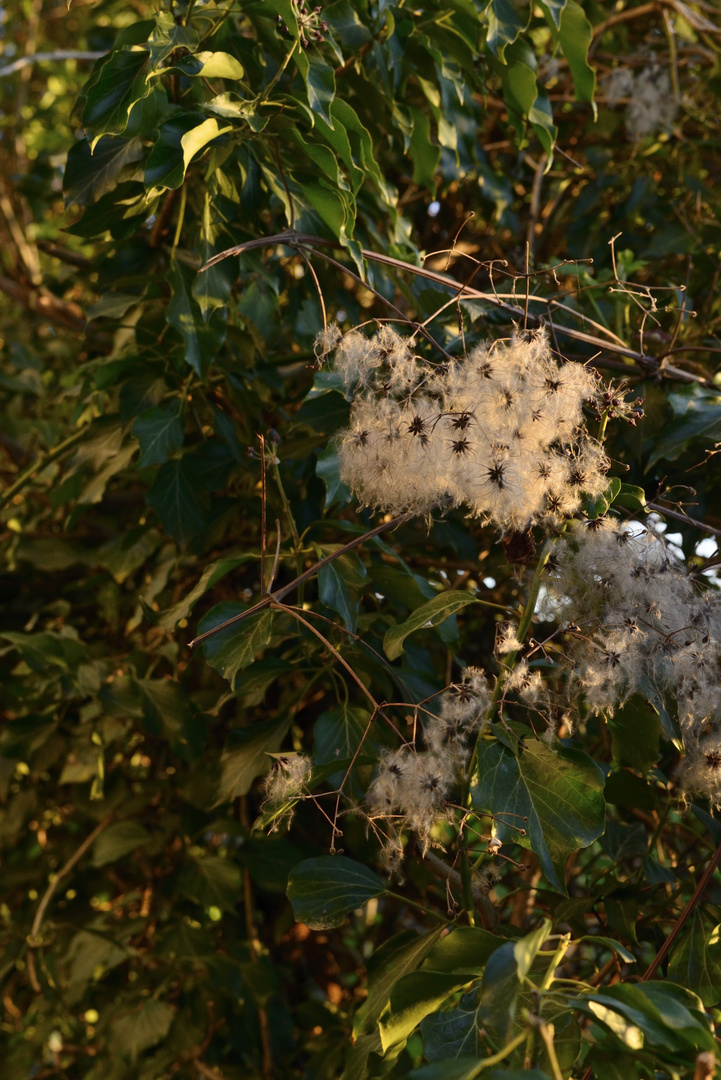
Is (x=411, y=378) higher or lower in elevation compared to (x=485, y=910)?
higher

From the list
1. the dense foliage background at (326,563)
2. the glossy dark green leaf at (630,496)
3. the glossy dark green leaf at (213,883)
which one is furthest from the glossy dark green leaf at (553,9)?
the glossy dark green leaf at (213,883)

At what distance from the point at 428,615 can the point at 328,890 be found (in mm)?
268

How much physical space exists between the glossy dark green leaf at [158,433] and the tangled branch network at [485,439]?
347 millimetres

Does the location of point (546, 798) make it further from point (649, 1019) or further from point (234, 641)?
point (234, 641)

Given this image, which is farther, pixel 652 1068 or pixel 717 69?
pixel 717 69


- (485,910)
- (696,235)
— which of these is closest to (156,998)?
(485,910)

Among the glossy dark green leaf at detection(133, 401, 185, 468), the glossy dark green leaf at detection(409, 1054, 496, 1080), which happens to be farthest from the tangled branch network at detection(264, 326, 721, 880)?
the glossy dark green leaf at detection(133, 401, 185, 468)

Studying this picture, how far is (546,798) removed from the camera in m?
0.66

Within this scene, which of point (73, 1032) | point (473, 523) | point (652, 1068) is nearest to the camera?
point (652, 1068)

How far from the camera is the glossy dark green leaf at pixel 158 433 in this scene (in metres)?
0.99

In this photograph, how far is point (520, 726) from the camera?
705mm

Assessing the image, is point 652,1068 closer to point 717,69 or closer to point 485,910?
point 485,910

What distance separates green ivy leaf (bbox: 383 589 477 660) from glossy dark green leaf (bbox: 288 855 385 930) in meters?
0.21

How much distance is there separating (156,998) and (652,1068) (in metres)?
0.89
